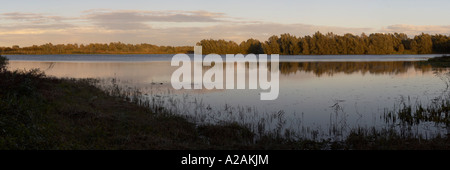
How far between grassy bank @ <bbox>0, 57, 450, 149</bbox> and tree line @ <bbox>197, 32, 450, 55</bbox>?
6682 inches

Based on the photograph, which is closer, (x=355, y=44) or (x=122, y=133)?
(x=122, y=133)

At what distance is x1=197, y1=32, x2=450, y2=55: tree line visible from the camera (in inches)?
6531

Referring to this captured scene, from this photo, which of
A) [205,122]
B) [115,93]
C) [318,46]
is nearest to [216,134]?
[205,122]

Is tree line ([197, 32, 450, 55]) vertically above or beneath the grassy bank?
above

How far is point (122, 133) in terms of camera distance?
13.1 m

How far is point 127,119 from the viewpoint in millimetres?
15539

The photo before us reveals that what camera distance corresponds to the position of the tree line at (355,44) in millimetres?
165875

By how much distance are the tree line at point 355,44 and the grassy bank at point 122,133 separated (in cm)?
16973

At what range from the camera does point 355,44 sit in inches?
6777

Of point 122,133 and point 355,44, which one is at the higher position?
point 355,44

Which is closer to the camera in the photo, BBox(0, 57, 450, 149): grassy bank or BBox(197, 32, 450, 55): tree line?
BBox(0, 57, 450, 149): grassy bank

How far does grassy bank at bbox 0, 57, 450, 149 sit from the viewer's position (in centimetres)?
1116

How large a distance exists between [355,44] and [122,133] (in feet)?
572

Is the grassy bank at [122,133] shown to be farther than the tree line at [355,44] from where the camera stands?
No
